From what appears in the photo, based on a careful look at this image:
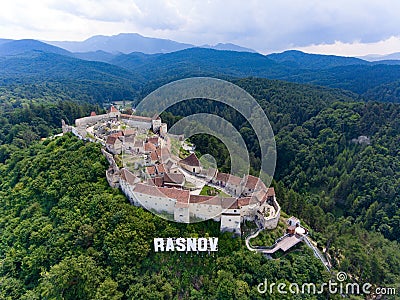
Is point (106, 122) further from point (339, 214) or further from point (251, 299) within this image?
point (339, 214)

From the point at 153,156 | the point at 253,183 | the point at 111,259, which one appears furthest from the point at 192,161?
the point at 111,259

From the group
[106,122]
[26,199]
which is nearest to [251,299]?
[26,199]

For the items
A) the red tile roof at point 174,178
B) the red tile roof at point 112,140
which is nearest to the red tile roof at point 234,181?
the red tile roof at point 174,178

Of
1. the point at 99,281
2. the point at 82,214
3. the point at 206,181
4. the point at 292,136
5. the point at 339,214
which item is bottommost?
the point at 339,214

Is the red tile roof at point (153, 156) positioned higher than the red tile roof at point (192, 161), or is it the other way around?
the red tile roof at point (153, 156)

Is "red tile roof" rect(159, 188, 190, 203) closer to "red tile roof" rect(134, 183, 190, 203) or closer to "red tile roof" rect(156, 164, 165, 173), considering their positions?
"red tile roof" rect(134, 183, 190, 203)

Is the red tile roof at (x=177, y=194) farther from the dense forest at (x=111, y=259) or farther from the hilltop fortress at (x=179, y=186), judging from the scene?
the dense forest at (x=111, y=259)
